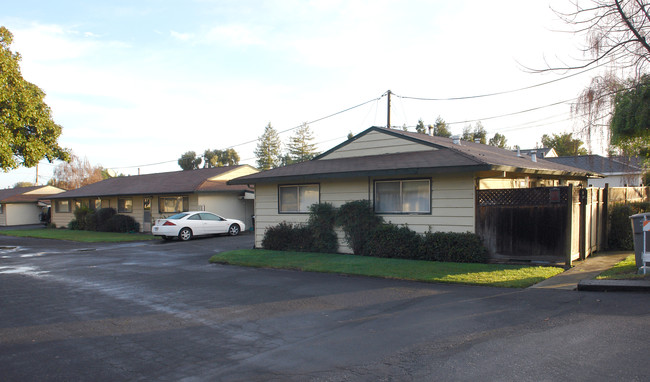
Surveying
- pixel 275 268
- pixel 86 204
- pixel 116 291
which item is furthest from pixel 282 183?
pixel 86 204

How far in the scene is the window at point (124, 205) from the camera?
1226 inches

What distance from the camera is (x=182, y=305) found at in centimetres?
836

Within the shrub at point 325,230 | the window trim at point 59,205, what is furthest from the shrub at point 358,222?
the window trim at point 59,205

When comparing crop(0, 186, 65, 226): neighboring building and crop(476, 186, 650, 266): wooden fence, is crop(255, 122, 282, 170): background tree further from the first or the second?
crop(476, 186, 650, 266): wooden fence

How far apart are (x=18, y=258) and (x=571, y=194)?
18.8m

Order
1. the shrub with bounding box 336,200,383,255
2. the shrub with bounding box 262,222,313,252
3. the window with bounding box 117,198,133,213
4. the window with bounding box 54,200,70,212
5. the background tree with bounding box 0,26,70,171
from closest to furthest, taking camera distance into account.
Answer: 1. the shrub with bounding box 336,200,383,255
2. the shrub with bounding box 262,222,313,252
3. the background tree with bounding box 0,26,70,171
4. the window with bounding box 117,198,133,213
5. the window with bounding box 54,200,70,212

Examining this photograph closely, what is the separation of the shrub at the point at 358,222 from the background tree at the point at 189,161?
6223cm

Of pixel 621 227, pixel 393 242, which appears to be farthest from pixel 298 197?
pixel 621 227

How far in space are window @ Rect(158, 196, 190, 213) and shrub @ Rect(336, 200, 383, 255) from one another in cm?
1571

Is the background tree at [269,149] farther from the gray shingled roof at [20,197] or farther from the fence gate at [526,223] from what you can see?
the fence gate at [526,223]

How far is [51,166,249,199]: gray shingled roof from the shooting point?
1073 inches

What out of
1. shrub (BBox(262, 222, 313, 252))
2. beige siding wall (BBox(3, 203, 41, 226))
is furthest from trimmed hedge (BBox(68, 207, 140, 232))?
shrub (BBox(262, 222, 313, 252))

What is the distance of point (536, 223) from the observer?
11.6 meters

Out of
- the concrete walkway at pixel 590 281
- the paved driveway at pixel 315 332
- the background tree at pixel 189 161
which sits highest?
the background tree at pixel 189 161
